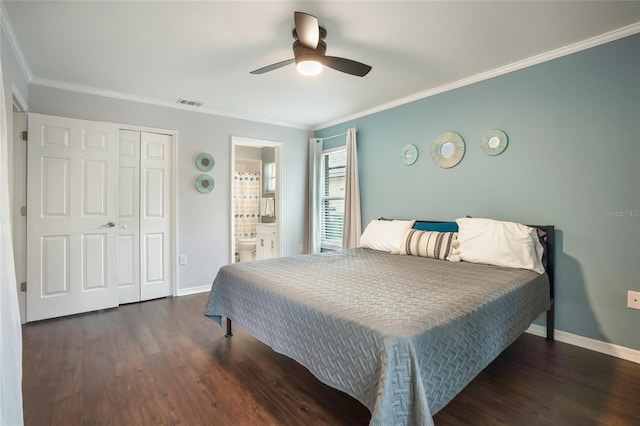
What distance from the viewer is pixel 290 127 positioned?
16.3 ft

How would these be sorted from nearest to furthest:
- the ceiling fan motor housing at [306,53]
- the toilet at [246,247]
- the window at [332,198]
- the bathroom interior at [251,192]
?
the ceiling fan motor housing at [306,53] → the window at [332,198] → the toilet at [246,247] → the bathroom interior at [251,192]

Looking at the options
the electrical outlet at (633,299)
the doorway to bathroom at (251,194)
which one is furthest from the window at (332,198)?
the electrical outlet at (633,299)

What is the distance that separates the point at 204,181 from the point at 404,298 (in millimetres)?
3217

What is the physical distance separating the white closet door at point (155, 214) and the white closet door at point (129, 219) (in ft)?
0.17

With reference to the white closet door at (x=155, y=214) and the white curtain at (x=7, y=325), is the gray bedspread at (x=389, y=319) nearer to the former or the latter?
the white curtain at (x=7, y=325)

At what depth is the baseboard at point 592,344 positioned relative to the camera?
91.4 inches

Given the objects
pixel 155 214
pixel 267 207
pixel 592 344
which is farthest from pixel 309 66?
pixel 267 207

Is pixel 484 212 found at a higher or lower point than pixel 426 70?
lower

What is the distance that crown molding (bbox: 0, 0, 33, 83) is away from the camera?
2.10m

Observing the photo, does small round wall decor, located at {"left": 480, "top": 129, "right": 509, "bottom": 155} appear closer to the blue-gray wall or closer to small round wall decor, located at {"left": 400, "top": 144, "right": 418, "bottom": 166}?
the blue-gray wall

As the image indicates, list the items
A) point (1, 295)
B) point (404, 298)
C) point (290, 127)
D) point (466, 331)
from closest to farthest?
1. point (1, 295)
2. point (466, 331)
3. point (404, 298)
4. point (290, 127)

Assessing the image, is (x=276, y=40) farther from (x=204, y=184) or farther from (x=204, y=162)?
(x=204, y=184)

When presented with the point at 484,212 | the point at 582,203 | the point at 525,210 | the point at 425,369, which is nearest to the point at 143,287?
the point at 425,369

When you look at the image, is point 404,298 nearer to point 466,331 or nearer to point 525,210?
point 466,331
